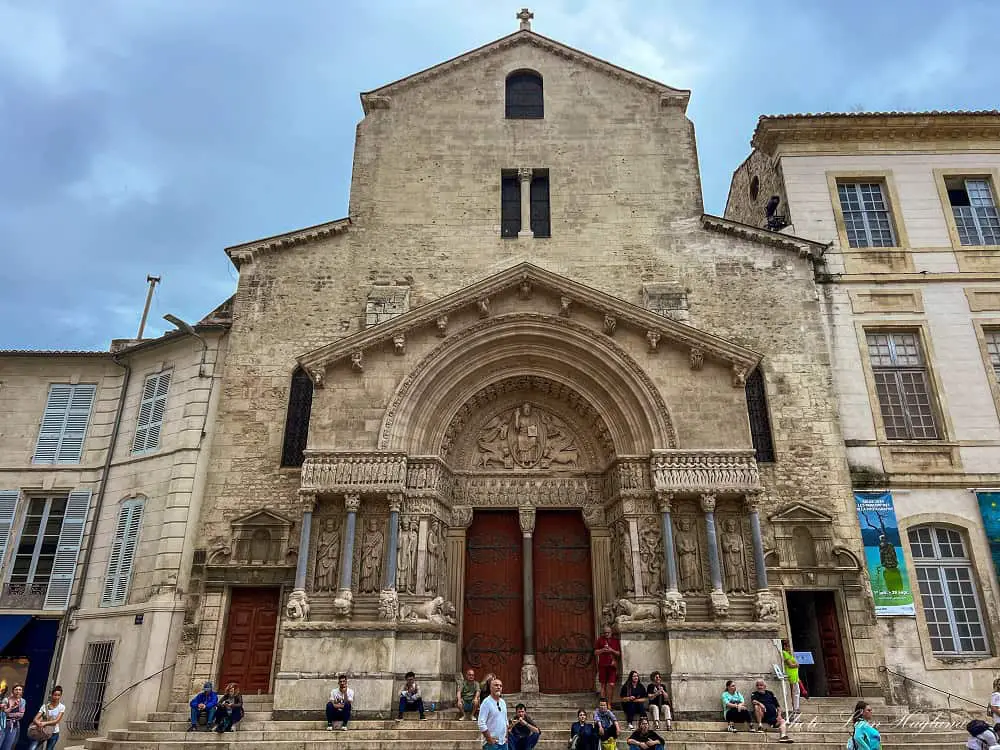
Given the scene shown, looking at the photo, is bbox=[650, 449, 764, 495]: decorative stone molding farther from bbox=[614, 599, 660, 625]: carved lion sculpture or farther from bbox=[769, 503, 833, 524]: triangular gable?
bbox=[614, 599, 660, 625]: carved lion sculpture

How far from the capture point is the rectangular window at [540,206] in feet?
57.0

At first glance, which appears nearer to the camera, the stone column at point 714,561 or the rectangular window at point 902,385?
the stone column at point 714,561

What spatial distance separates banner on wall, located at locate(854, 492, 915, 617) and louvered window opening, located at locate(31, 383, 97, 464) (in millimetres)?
17367

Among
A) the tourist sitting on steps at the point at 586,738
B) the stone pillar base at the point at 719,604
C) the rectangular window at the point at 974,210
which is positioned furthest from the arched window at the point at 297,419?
the rectangular window at the point at 974,210

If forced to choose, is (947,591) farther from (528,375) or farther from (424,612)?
(424,612)

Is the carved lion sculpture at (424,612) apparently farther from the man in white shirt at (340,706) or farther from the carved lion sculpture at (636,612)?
the carved lion sculpture at (636,612)

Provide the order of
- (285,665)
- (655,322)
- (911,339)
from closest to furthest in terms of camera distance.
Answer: (285,665), (655,322), (911,339)

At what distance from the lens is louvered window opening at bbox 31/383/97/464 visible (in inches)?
670

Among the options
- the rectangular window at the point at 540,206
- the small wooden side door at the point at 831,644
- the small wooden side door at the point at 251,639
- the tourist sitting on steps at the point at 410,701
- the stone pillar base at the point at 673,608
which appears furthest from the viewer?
the rectangular window at the point at 540,206

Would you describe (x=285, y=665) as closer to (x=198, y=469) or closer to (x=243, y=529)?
(x=243, y=529)

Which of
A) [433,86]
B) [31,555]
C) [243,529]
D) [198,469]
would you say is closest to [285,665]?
[243,529]

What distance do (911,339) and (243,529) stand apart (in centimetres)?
1492

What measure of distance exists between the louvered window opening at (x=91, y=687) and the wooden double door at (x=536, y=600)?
23.4 ft

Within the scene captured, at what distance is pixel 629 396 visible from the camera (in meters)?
14.0
